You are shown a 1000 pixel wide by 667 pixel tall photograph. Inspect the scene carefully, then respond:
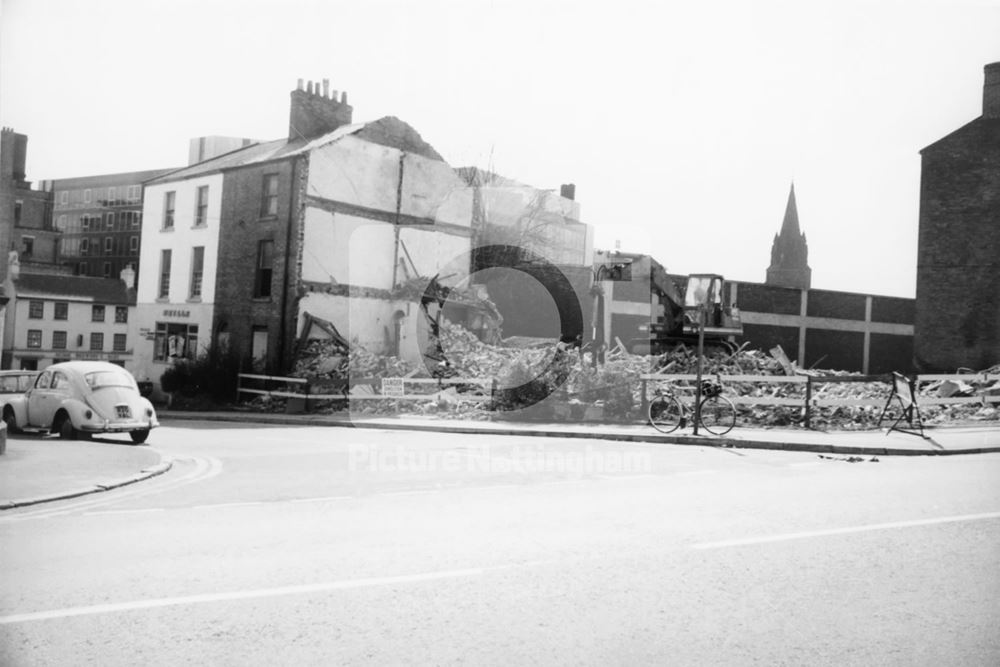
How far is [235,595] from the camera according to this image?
5270 millimetres

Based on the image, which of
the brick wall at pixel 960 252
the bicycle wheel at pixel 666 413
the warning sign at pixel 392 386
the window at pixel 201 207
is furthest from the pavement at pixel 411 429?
the window at pixel 201 207

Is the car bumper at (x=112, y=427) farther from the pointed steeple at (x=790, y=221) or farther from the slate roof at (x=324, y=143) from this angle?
the pointed steeple at (x=790, y=221)

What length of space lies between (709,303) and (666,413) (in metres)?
7.48

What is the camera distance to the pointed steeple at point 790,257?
311 ft

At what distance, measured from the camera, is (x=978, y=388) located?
77.7ft

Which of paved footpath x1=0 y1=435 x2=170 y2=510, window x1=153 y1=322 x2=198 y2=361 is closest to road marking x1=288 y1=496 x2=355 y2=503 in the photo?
paved footpath x1=0 y1=435 x2=170 y2=510

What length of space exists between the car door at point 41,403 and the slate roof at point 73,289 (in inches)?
2313

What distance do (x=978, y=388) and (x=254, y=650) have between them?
79.6 ft

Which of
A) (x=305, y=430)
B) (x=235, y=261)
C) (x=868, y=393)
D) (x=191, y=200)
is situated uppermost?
(x=191, y=200)

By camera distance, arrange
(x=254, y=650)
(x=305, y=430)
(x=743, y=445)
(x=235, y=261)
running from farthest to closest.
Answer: (x=235, y=261), (x=305, y=430), (x=743, y=445), (x=254, y=650)

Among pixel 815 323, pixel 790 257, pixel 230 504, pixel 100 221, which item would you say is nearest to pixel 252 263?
pixel 230 504

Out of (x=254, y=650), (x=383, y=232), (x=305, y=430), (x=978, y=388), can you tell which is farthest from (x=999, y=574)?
(x=383, y=232)

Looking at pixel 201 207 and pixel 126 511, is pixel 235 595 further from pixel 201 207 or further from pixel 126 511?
pixel 201 207

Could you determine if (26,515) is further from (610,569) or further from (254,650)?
(610,569)
